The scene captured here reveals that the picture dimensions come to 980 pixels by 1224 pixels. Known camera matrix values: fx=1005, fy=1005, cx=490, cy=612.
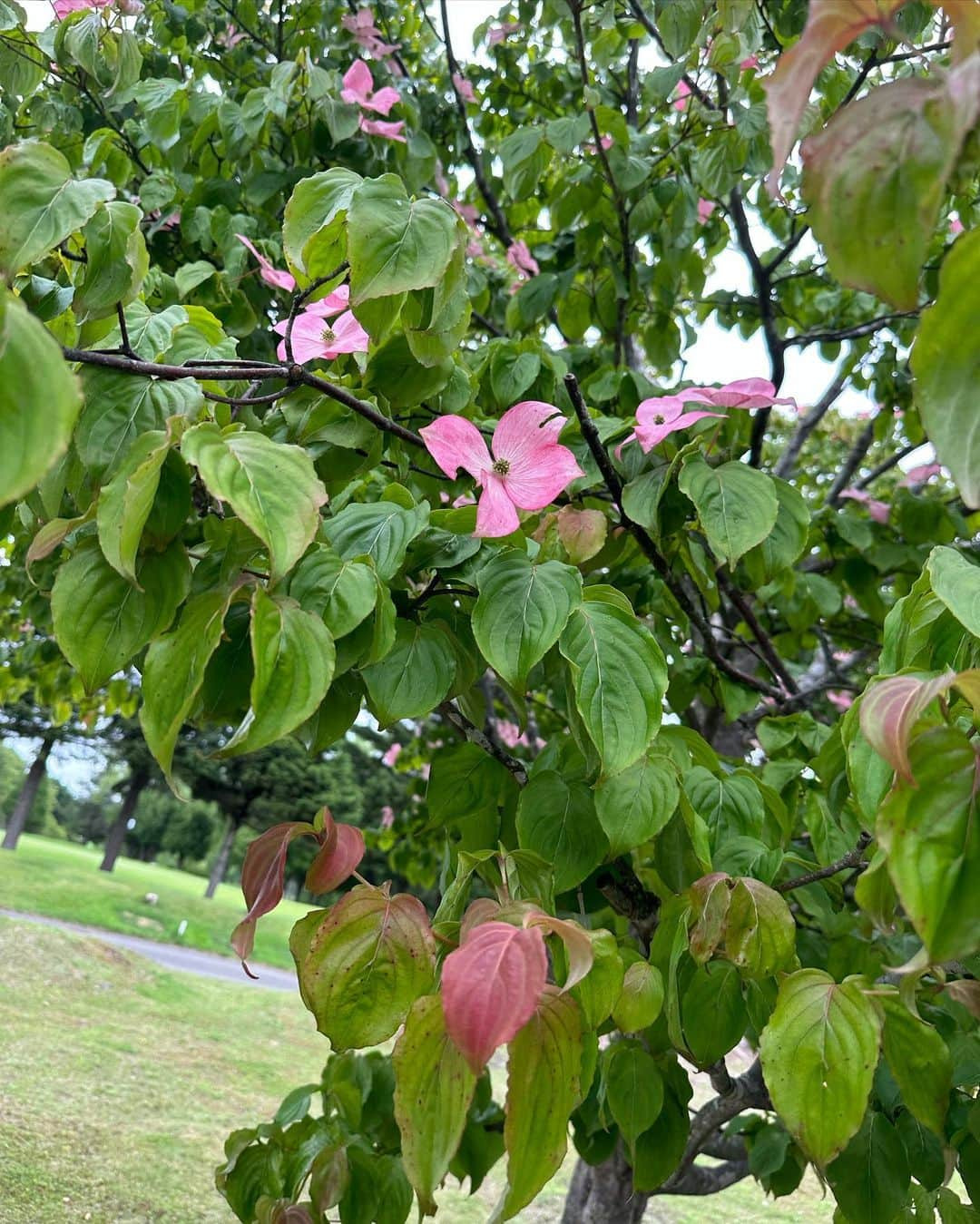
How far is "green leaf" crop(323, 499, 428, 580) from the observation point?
0.79m

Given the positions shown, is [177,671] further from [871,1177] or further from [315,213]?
[871,1177]

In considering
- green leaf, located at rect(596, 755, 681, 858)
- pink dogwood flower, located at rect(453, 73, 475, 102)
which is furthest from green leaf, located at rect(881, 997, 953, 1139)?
pink dogwood flower, located at rect(453, 73, 475, 102)

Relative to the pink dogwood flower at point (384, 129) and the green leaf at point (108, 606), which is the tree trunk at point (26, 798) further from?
the green leaf at point (108, 606)

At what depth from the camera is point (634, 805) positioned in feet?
2.74

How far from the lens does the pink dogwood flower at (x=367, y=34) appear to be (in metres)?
1.97

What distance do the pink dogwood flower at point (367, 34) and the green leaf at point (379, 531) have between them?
4.86ft

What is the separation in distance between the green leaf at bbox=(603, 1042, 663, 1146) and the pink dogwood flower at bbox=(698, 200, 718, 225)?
1.66 meters

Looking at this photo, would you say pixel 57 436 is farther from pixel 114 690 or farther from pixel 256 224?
pixel 114 690

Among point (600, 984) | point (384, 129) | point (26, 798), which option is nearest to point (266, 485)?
point (600, 984)

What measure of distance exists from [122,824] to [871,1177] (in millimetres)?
16360

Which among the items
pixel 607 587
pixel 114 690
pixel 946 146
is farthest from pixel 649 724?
pixel 114 690

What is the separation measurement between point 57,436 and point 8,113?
1804 millimetres

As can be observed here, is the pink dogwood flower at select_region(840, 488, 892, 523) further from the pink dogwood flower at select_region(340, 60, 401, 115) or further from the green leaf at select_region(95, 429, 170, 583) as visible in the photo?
the green leaf at select_region(95, 429, 170, 583)

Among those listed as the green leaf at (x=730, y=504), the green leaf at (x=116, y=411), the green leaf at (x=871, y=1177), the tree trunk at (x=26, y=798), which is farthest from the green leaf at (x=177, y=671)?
the tree trunk at (x=26, y=798)
